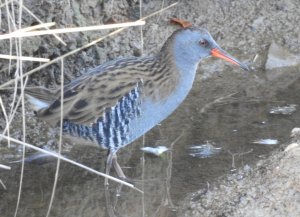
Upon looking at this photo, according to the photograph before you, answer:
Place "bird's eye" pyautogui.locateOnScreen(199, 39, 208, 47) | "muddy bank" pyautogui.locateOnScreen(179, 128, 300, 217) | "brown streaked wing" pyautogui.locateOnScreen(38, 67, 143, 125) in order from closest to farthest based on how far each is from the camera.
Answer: "muddy bank" pyautogui.locateOnScreen(179, 128, 300, 217)
"brown streaked wing" pyautogui.locateOnScreen(38, 67, 143, 125)
"bird's eye" pyautogui.locateOnScreen(199, 39, 208, 47)

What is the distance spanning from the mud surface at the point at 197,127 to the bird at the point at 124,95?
28 cm

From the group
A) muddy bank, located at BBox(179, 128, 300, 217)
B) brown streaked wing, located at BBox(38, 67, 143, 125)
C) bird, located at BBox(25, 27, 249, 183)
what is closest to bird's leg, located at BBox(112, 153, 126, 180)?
bird, located at BBox(25, 27, 249, 183)

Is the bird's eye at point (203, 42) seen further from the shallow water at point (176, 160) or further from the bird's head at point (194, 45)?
the shallow water at point (176, 160)

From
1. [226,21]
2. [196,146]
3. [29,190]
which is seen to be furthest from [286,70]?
[29,190]

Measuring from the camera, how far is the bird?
15.3 feet

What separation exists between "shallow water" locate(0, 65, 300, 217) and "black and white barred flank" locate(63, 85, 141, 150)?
33cm

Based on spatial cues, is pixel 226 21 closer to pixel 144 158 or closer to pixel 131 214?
pixel 144 158

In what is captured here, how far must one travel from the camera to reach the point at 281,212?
13.6 ft

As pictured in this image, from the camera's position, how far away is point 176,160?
5090 millimetres

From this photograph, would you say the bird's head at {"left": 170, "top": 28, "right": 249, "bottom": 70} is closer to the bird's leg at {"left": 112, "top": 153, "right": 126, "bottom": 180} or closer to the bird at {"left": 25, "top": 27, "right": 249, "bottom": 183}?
the bird at {"left": 25, "top": 27, "right": 249, "bottom": 183}

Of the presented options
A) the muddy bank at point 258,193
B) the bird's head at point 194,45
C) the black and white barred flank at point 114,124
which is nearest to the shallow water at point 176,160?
the muddy bank at point 258,193

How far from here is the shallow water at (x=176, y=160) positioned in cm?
459

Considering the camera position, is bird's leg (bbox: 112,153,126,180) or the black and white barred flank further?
bird's leg (bbox: 112,153,126,180)

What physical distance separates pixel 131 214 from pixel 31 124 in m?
1.32
